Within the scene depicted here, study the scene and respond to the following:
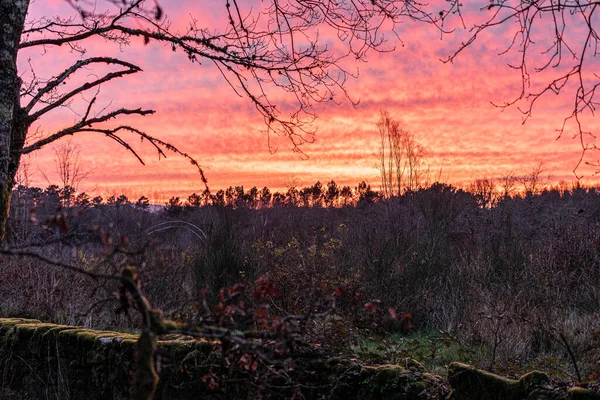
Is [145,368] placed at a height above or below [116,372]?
above

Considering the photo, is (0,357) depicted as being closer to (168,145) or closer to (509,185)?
(168,145)

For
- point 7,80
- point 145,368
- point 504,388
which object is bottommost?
point 504,388

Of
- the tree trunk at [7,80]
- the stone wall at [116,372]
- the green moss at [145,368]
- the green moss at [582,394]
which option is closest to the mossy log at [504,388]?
the green moss at [582,394]

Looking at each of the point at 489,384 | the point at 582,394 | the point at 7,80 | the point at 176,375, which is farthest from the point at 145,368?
the point at 7,80

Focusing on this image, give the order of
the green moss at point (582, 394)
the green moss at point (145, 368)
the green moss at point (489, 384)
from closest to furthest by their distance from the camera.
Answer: the green moss at point (145, 368)
the green moss at point (582, 394)
the green moss at point (489, 384)

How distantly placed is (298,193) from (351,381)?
1202 inches

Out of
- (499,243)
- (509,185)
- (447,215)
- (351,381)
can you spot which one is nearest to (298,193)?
(509,185)

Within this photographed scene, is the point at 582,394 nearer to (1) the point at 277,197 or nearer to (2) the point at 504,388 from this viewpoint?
(2) the point at 504,388

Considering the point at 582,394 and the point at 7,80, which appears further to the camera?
the point at 7,80

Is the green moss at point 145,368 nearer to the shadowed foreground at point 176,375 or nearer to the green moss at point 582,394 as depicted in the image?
the shadowed foreground at point 176,375

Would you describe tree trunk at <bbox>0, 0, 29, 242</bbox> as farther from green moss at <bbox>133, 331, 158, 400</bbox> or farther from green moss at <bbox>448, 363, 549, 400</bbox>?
green moss at <bbox>448, 363, 549, 400</bbox>

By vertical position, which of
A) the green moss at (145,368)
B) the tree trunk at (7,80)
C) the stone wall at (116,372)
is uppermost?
the tree trunk at (7,80)

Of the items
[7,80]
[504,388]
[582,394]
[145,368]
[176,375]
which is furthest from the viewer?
[176,375]

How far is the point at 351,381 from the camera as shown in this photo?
4.01 meters
